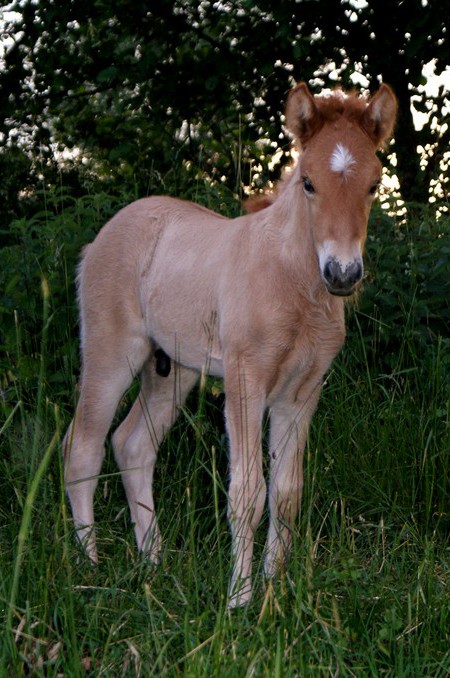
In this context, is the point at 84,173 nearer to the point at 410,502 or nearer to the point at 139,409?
the point at 139,409

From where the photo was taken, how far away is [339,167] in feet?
12.5

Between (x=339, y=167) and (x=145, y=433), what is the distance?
196 centimetres

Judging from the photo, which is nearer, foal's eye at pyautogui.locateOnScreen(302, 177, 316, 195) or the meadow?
the meadow

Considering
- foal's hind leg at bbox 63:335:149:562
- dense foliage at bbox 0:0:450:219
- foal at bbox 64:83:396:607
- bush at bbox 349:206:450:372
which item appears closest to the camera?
foal at bbox 64:83:396:607

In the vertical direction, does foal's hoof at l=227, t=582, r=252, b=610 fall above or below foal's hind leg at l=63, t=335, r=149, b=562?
below

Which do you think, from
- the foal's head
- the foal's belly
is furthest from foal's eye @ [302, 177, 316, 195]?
the foal's belly

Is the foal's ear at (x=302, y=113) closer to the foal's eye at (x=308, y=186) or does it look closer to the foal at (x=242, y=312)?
the foal at (x=242, y=312)

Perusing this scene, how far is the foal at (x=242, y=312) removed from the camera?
3.84 m

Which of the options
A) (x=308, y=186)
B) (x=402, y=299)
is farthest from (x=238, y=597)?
(x=402, y=299)

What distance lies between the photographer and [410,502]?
14.9 feet

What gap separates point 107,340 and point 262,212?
107cm

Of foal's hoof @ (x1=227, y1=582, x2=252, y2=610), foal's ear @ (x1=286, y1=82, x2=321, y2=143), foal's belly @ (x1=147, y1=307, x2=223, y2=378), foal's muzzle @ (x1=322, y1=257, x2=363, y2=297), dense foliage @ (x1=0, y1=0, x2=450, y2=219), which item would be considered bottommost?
foal's hoof @ (x1=227, y1=582, x2=252, y2=610)

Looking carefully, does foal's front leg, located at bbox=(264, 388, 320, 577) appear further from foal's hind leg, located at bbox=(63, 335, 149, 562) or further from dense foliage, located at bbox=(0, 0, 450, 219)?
dense foliage, located at bbox=(0, 0, 450, 219)

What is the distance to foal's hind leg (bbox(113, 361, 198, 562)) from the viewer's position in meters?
5.00
